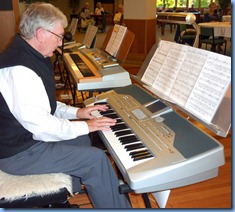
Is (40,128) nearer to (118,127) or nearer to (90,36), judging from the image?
(118,127)

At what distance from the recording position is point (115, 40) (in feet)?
9.56

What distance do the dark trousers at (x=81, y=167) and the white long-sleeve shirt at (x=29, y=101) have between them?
0.31 feet

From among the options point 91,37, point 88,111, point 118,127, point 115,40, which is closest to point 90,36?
point 91,37

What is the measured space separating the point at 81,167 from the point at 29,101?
0.39 metres

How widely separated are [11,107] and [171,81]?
0.78 metres

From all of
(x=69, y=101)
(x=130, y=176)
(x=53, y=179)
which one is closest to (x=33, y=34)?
(x=53, y=179)

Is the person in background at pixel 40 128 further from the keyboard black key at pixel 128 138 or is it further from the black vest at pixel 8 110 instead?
the keyboard black key at pixel 128 138

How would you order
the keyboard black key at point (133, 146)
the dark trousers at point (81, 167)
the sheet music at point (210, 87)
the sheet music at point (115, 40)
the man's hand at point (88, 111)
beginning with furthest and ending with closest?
the sheet music at point (115, 40), the man's hand at point (88, 111), the dark trousers at point (81, 167), the keyboard black key at point (133, 146), the sheet music at point (210, 87)

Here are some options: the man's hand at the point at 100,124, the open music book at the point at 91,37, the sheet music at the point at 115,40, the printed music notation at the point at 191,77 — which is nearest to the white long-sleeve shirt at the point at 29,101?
the man's hand at the point at 100,124

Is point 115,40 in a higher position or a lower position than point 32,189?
higher

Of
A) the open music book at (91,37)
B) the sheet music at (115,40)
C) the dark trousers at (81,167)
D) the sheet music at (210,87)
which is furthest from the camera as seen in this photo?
the open music book at (91,37)

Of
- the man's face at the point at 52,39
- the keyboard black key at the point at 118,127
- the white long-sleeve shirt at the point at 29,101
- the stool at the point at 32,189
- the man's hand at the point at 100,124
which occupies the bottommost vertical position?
the stool at the point at 32,189

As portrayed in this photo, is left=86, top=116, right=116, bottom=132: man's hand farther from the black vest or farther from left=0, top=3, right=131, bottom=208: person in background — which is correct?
the black vest

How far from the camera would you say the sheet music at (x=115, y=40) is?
2.82 metres
